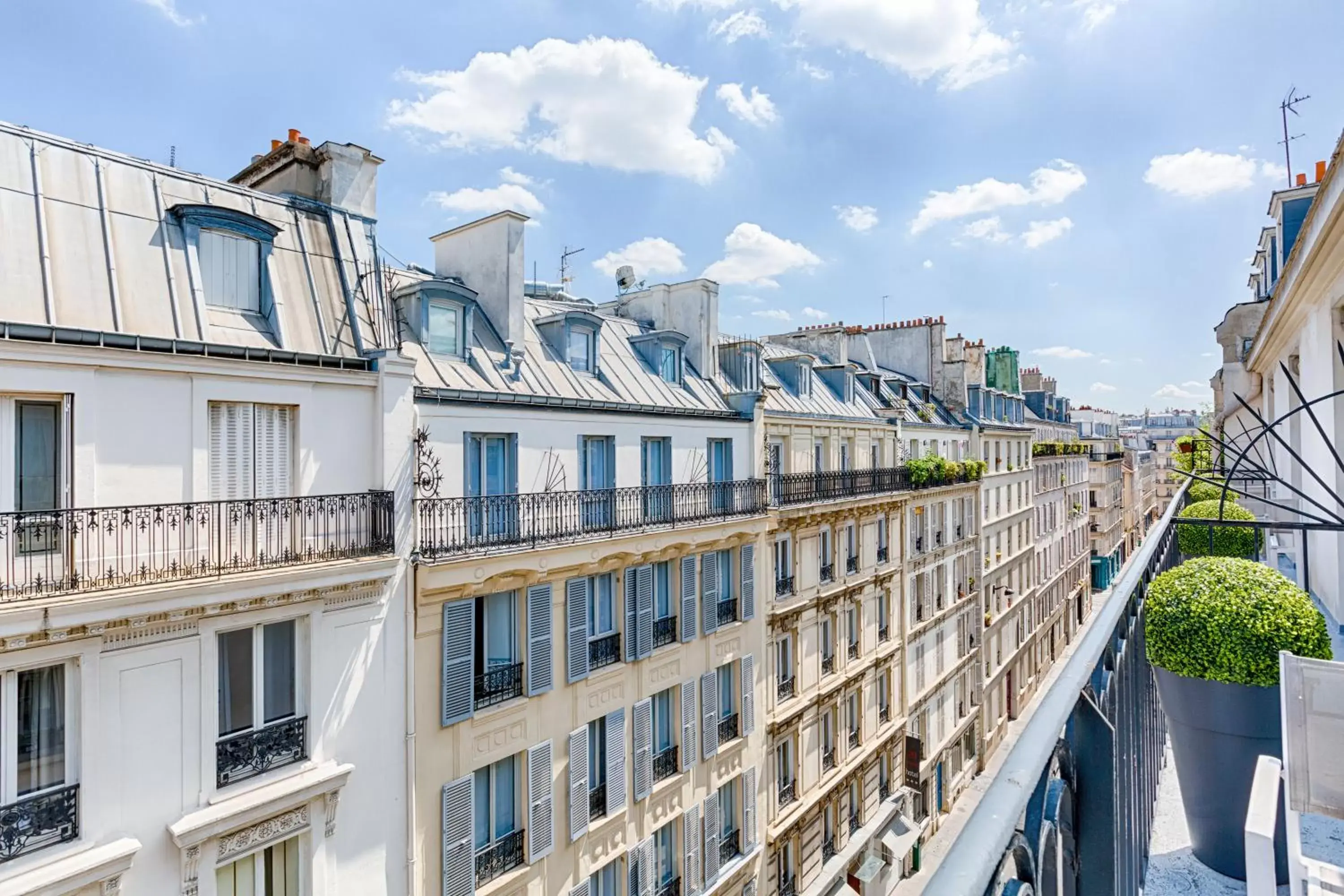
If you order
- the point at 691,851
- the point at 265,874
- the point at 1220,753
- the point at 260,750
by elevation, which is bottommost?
the point at 691,851

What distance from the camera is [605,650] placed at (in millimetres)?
13750

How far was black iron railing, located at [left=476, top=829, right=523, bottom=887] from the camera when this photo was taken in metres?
11.3

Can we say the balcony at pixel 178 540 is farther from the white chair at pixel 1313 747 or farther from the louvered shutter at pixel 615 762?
the white chair at pixel 1313 747

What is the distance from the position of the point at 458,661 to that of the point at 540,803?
10.2ft

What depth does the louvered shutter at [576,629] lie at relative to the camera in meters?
12.8

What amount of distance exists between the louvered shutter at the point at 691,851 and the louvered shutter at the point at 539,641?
17.2 ft

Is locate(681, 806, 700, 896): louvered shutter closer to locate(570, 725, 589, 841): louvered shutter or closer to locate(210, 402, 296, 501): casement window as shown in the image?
locate(570, 725, 589, 841): louvered shutter

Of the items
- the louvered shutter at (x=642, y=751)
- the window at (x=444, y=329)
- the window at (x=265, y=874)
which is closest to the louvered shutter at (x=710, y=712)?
the louvered shutter at (x=642, y=751)

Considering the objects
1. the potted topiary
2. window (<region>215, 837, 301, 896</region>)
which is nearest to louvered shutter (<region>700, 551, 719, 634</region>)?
window (<region>215, 837, 301, 896</region>)

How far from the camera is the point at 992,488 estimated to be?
33094 millimetres

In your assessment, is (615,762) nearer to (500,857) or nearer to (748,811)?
(500,857)

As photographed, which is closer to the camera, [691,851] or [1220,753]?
[1220,753]

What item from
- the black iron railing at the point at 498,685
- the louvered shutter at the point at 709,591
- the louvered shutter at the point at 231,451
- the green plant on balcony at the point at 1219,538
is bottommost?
the black iron railing at the point at 498,685

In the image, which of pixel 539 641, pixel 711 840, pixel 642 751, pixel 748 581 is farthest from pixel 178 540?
pixel 711 840
